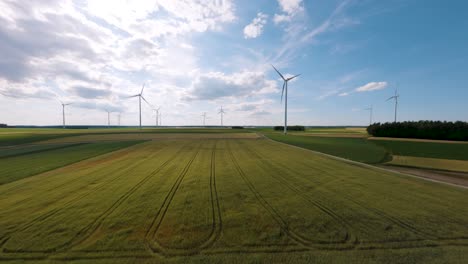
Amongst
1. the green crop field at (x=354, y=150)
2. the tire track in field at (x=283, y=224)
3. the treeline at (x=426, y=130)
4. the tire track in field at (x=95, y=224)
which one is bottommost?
the tire track in field at (x=95, y=224)

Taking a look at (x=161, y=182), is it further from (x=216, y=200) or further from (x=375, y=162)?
(x=375, y=162)

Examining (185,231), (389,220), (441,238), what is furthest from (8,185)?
(441,238)

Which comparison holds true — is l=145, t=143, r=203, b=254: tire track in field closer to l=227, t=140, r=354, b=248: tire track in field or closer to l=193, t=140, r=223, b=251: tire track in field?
l=193, t=140, r=223, b=251: tire track in field

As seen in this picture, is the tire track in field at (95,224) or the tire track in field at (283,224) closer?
the tire track in field at (283,224)

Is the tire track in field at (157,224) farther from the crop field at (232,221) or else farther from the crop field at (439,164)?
the crop field at (439,164)

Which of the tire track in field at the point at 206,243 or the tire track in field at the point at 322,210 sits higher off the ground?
the tire track in field at the point at 322,210

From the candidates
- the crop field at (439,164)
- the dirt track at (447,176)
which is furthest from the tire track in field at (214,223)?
the crop field at (439,164)
